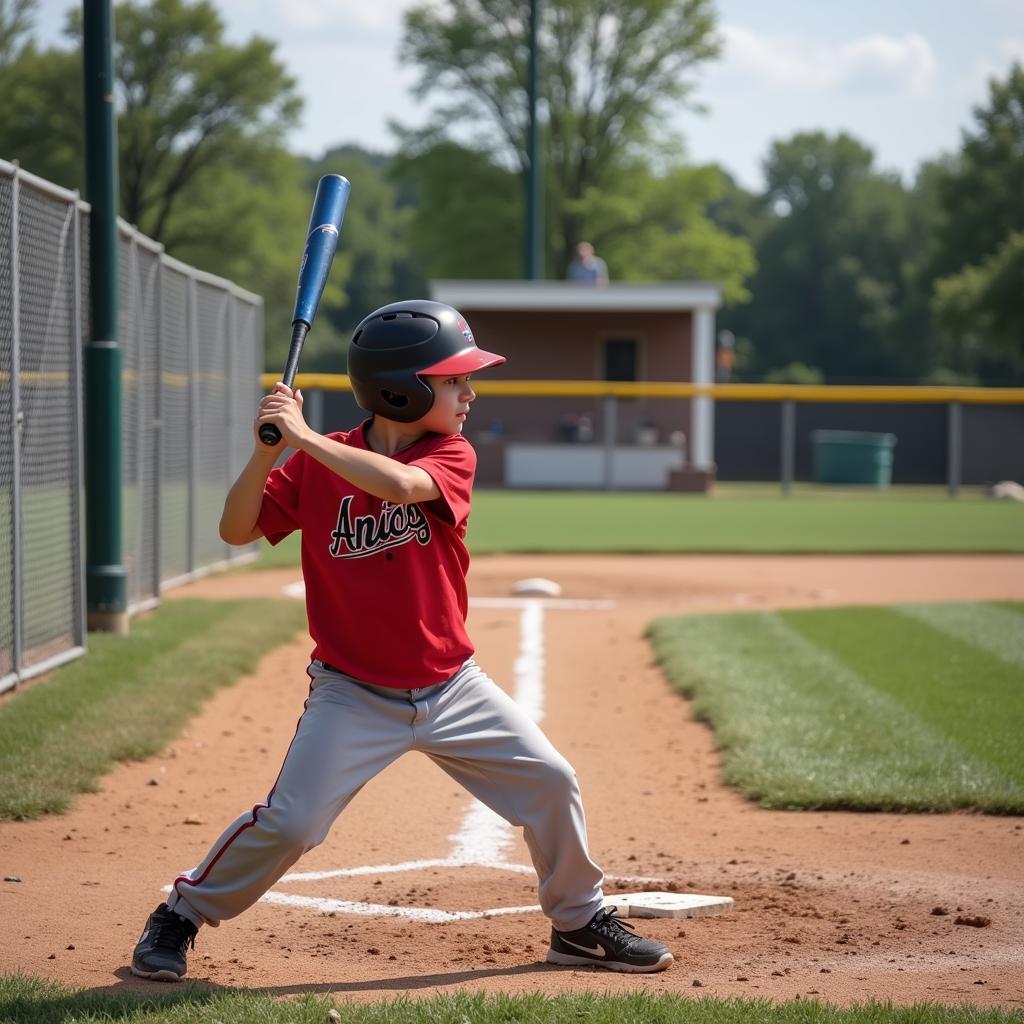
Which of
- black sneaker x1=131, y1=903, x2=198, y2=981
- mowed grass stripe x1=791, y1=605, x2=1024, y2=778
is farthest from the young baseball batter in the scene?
mowed grass stripe x1=791, y1=605, x2=1024, y2=778

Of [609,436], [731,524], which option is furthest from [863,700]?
[609,436]

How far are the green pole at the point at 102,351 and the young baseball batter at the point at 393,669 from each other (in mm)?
5289

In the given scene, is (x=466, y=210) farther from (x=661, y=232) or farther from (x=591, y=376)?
(x=591, y=376)

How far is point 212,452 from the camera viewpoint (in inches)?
540

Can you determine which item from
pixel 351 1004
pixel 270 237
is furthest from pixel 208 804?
pixel 270 237

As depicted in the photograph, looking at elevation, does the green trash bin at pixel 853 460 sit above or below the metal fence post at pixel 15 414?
below

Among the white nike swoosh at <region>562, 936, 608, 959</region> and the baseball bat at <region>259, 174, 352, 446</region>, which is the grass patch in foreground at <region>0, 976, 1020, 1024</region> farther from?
the baseball bat at <region>259, 174, 352, 446</region>

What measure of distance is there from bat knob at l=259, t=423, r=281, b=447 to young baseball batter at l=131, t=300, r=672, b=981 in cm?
6

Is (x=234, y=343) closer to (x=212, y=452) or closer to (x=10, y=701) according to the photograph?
(x=212, y=452)

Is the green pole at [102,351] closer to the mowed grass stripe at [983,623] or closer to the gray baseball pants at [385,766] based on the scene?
the mowed grass stripe at [983,623]

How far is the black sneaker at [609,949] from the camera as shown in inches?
151

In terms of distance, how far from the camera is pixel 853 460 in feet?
104

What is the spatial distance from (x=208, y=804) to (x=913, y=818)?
104 inches

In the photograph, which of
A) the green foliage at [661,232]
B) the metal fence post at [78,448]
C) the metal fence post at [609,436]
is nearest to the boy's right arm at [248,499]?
the metal fence post at [78,448]
